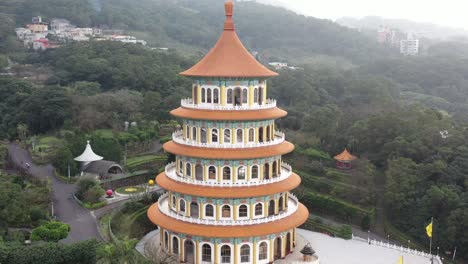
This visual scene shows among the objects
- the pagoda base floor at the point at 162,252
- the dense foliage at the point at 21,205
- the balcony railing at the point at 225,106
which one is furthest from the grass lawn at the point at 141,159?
the balcony railing at the point at 225,106

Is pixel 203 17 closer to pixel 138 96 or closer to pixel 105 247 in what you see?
pixel 138 96

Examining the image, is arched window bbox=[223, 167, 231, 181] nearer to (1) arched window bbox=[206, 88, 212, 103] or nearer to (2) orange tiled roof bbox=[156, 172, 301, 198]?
(2) orange tiled roof bbox=[156, 172, 301, 198]

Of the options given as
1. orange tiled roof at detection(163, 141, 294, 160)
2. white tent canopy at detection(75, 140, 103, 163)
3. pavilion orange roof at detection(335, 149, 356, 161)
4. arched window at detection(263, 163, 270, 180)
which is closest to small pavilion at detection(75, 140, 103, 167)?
white tent canopy at detection(75, 140, 103, 163)

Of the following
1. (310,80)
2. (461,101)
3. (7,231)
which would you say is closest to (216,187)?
(7,231)

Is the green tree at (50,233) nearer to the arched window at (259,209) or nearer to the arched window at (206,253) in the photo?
the arched window at (206,253)

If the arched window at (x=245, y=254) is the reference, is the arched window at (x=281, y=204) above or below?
above

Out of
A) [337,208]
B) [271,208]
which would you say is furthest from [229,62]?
[337,208]

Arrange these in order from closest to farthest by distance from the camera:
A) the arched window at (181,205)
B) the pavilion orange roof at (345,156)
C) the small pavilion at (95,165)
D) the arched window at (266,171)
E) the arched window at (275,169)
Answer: the arched window at (266,171) < the arched window at (181,205) < the arched window at (275,169) < the small pavilion at (95,165) < the pavilion orange roof at (345,156)
